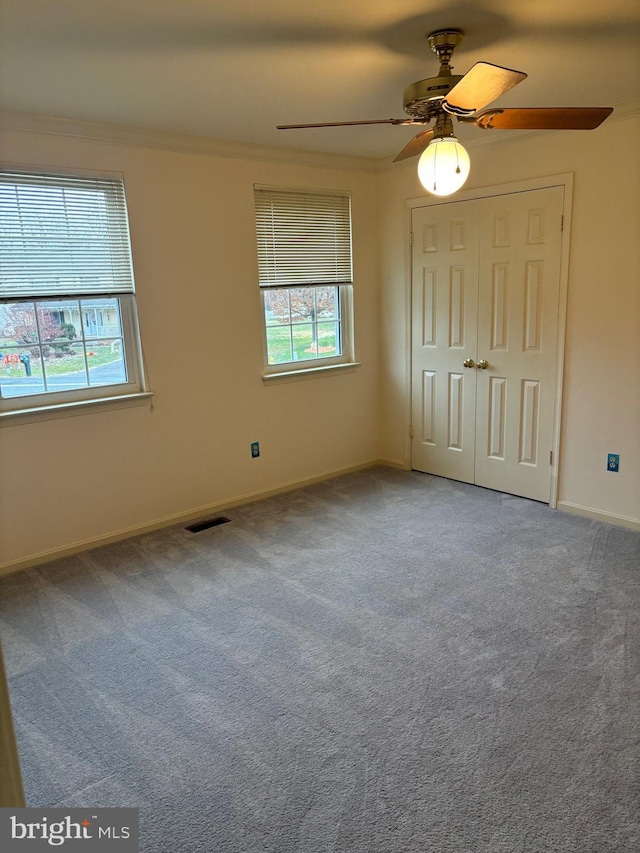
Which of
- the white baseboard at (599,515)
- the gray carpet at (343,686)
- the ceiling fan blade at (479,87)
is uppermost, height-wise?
the ceiling fan blade at (479,87)

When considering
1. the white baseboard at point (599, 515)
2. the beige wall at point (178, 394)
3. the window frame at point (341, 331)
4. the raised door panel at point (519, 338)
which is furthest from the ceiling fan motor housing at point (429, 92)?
the white baseboard at point (599, 515)

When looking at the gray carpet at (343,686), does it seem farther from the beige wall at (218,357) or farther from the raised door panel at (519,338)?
the raised door panel at (519,338)

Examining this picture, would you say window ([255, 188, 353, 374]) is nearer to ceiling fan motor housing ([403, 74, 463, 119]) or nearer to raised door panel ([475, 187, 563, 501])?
raised door panel ([475, 187, 563, 501])

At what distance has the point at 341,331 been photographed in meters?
4.79

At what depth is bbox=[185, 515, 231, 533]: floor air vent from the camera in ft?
12.7

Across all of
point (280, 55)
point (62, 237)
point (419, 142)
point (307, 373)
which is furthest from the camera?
point (307, 373)

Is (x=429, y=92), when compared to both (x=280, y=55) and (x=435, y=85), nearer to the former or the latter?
(x=435, y=85)

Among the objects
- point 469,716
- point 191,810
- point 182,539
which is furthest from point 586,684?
point 182,539

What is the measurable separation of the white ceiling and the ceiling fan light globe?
16.4 inches

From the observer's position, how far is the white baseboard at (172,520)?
3.39m

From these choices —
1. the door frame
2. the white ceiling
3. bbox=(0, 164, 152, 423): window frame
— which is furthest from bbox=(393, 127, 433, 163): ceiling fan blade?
bbox=(0, 164, 152, 423): window frame

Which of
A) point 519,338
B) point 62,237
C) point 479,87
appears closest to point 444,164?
point 479,87

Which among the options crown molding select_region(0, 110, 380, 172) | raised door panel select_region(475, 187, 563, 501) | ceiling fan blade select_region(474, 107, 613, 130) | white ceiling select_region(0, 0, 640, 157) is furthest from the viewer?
raised door panel select_region(475, 187, 563, 501)

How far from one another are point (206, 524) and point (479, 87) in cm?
297
